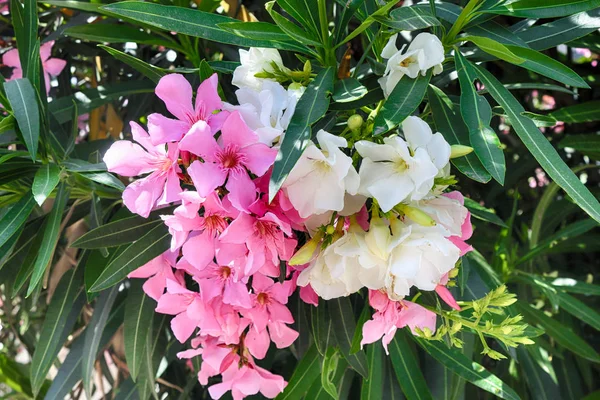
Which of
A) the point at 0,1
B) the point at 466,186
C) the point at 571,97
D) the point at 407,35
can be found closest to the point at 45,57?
→ the point at 0,1

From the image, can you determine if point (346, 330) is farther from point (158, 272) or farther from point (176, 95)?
point (176, 95)

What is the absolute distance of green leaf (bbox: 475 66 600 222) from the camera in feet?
2.30

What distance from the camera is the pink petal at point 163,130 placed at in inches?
26.8

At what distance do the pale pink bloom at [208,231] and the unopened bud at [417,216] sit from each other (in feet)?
0.60

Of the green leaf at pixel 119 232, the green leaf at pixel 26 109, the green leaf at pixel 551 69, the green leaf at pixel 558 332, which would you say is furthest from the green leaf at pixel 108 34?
the green leaf at pixel 558 332

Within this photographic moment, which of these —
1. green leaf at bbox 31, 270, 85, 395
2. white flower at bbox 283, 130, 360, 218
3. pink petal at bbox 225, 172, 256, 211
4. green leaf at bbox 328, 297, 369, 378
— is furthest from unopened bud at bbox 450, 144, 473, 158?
green leaf at bbox 31, 270, 85, 395

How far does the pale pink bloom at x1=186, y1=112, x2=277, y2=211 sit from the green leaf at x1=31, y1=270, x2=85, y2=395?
0.56 metres

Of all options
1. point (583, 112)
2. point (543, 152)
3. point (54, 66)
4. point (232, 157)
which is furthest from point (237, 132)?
point (54, 66)

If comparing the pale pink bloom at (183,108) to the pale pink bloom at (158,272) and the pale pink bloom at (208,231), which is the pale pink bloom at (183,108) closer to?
the pale pink bloom at (208,231)

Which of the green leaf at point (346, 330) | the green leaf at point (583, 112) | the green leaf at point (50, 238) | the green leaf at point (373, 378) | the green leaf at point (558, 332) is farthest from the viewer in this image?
the green leaf at point (558, 332)

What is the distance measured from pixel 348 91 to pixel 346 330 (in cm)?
39

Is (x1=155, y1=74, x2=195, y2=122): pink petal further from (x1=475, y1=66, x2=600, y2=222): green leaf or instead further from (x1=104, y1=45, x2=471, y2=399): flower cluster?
(x1=475, y1=66, x2=600, y2=222): green leaf

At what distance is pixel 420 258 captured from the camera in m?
0.68

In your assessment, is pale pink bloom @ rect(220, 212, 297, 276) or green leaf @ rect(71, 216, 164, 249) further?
green leaf @ rect(71, 216, 164, 249)
